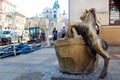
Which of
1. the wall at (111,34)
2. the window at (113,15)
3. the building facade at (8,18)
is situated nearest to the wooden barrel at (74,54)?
the wall at (111,34)

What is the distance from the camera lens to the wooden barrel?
4.95 metres

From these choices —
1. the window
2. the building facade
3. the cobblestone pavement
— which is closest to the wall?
the window

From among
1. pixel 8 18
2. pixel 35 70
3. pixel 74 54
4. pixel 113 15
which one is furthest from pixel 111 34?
pixel 8 18

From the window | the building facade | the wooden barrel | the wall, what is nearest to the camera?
the wooden barrel

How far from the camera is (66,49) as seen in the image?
5.03 meters

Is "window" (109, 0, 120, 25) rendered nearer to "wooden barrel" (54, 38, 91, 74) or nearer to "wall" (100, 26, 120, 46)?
"wall" (100, 26, 120, 46)

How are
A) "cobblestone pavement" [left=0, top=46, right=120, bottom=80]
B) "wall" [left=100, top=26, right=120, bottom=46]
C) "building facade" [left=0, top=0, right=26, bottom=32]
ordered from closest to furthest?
"cobblestone pavement" [left=0, top=46, right=120, bottom=80] → "wall" [left=100, top=26, right=120, bottom=46] → "building facade" [left=0, top=0, right=26, bottom=32]

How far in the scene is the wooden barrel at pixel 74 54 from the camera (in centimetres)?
495

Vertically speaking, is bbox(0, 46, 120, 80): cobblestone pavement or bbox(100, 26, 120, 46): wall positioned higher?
bbox(100, 26, 120, 46): wall

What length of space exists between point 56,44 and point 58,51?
0.14 metres

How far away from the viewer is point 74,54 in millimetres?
4973

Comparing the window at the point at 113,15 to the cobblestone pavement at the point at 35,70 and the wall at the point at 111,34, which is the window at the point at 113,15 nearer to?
the wall at the point at 111,34

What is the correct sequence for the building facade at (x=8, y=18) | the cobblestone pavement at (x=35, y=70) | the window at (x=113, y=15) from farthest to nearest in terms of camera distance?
the building facade at (x=8, y=18)
the window at (x=113, y=15)
the cobblestone pavement at (x=35, y=70)

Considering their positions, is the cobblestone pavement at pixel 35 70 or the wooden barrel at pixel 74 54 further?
the cobblestone pavement at pixel 35 70
